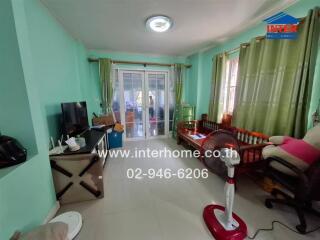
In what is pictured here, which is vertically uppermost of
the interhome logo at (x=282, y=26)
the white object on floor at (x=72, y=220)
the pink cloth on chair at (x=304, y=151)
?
the interhome logo at (x=282, y=26)

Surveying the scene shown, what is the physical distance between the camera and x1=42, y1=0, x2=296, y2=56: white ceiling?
1.61 metres

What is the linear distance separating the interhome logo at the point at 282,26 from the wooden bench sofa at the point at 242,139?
1.31m

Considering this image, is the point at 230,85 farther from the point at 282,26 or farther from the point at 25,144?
the point at 25,144

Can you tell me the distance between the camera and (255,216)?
1.45m

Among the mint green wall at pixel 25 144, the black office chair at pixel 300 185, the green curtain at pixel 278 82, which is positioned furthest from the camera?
the green curtain at pixel 278 82

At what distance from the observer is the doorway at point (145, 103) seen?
3.61 meters

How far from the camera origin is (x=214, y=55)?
3.08 metres

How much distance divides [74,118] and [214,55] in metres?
3.06

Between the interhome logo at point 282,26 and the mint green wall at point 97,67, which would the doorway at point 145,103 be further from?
the interhome logo at point 282,26

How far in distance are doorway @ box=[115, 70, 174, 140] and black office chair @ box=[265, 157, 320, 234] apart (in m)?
2.86

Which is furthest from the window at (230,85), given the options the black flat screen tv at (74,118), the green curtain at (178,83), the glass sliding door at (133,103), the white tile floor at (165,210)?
the black flat screen tv at (74,118)

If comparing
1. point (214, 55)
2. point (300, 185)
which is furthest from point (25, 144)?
point (214, 55)

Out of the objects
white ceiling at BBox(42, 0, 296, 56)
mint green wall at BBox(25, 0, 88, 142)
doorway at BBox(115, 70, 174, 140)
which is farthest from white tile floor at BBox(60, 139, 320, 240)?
white ceiling at BBox(42, 0, 296, 56)

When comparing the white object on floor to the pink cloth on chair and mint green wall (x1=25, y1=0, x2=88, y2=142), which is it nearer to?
mint green wall (x1=25, y1=0, x2=88, y2=142)
